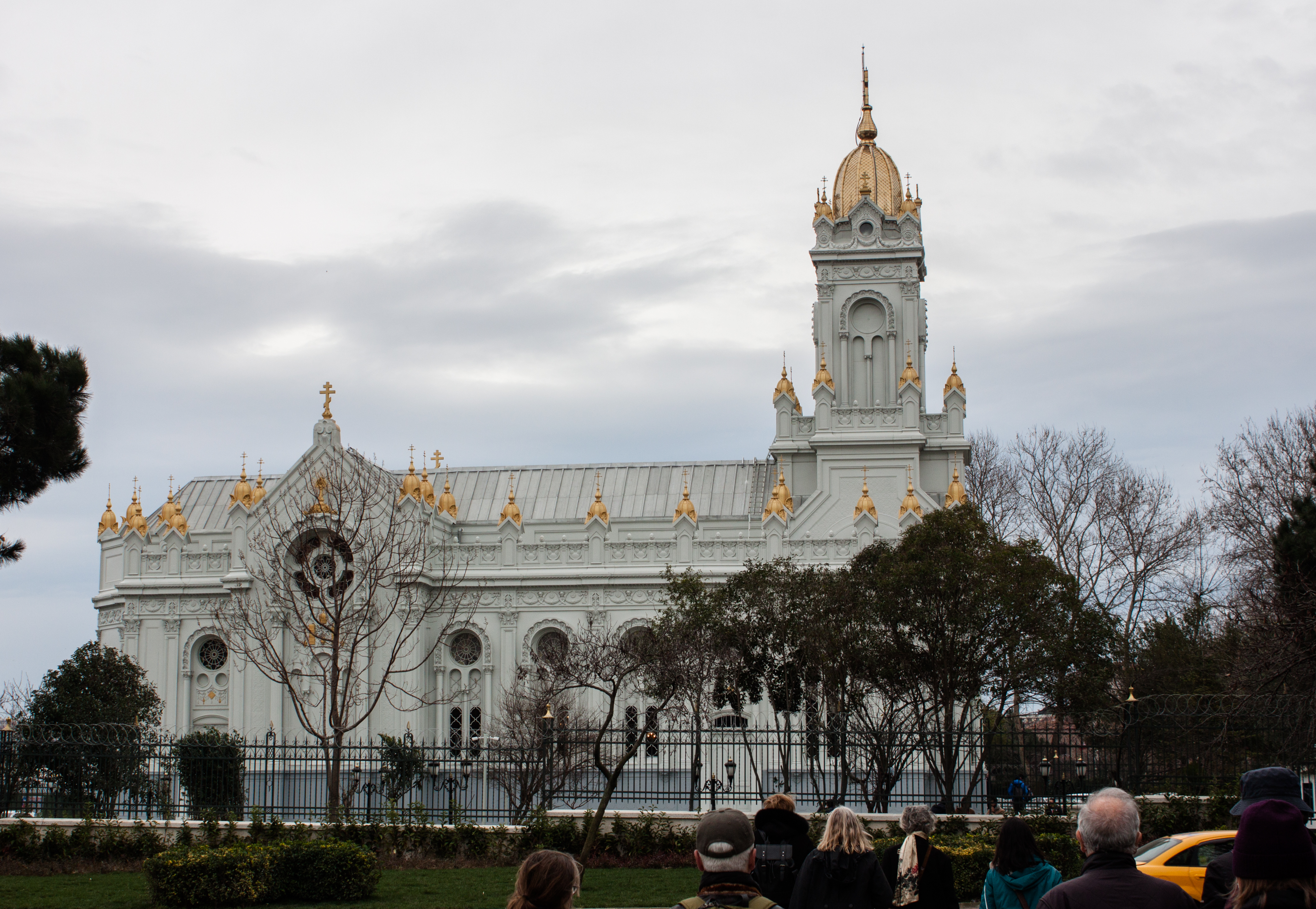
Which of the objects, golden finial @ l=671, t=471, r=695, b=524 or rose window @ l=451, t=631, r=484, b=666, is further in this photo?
rose window @ l=451, t=631, r=484, b=666

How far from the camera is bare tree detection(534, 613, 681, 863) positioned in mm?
27781

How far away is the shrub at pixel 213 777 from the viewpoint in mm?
22594

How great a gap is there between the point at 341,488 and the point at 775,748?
49.6ft

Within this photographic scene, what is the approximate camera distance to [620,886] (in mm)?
18172

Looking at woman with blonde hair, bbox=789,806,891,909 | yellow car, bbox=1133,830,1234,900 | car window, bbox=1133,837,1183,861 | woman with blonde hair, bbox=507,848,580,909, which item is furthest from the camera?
car window, bbox=1133,837,1183,861

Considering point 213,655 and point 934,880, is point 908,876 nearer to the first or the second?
point 934,880

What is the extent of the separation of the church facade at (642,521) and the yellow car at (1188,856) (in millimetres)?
26015

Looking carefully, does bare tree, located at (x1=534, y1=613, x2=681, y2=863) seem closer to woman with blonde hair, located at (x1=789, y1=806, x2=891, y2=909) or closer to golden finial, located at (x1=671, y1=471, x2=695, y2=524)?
golden finial, located at (x1=671, y1=471, x2=695, y2=524)

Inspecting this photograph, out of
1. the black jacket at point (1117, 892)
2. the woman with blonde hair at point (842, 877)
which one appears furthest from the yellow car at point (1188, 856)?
the black jacket at point (1117, 892)

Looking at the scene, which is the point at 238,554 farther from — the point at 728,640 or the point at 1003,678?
the point at 1003,678

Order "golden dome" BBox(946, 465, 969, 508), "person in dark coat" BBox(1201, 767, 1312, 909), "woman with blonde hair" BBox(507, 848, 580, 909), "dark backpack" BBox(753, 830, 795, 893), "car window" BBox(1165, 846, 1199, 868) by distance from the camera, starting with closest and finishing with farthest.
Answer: "woman with blonde hair" BBox(507, 848, 580, 909) → "person in dark coat" BBox(1201, 767, 1312, 909) → "dark backpack" BBox(753, 830, 795, 893) → "car window" BBox(1165, 846, 1199, 868) → "golden dome" BBox(946, 465, 969, 508)

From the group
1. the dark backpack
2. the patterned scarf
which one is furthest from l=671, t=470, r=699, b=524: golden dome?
the dark backpack

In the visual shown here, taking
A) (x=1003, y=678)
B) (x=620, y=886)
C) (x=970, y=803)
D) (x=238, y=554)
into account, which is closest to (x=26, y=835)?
(x=620, y=886)

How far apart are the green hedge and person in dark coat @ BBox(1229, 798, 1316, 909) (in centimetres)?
1389
